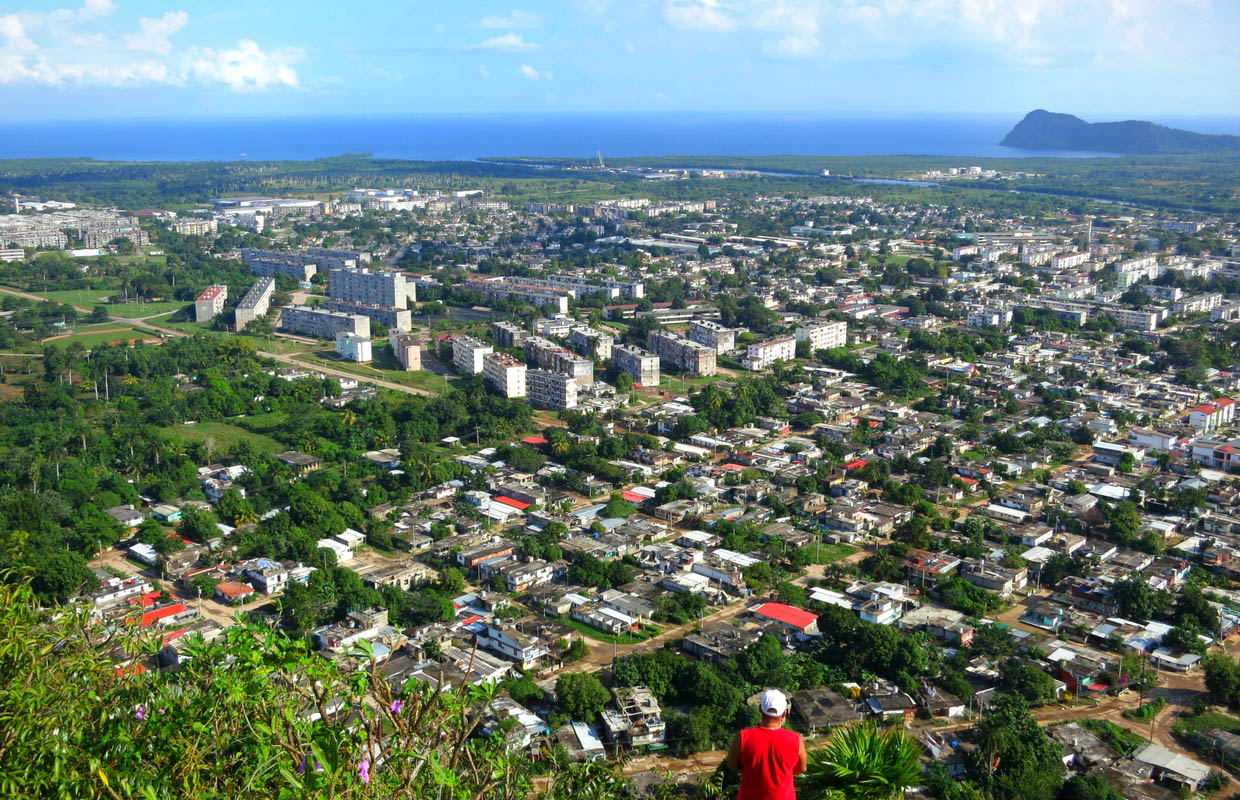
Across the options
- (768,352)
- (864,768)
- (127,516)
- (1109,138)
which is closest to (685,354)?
(768,352)

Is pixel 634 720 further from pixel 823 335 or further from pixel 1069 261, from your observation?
pixel 1069 261

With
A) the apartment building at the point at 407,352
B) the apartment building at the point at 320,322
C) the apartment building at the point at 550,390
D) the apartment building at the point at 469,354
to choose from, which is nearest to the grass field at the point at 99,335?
the apartment building at the point at 320,322

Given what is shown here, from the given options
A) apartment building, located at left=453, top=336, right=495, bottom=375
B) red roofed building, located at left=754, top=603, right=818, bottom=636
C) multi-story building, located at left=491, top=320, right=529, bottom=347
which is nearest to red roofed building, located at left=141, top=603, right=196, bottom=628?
red roofed building, located at left=754, top=603, right=818, bottom=636

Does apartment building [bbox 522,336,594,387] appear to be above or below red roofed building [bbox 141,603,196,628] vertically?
above

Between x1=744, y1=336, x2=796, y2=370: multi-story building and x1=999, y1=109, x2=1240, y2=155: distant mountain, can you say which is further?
x1=999, y1=109, x2=1240, y2=155: distant mountain

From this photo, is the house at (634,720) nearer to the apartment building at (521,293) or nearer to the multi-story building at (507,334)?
the multi-story building at (507,334)

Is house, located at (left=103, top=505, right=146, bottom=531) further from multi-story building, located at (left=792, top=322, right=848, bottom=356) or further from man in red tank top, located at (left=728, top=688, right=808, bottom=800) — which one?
multi-story building, located at (left=792, top=322, right=848, bottom=356)
